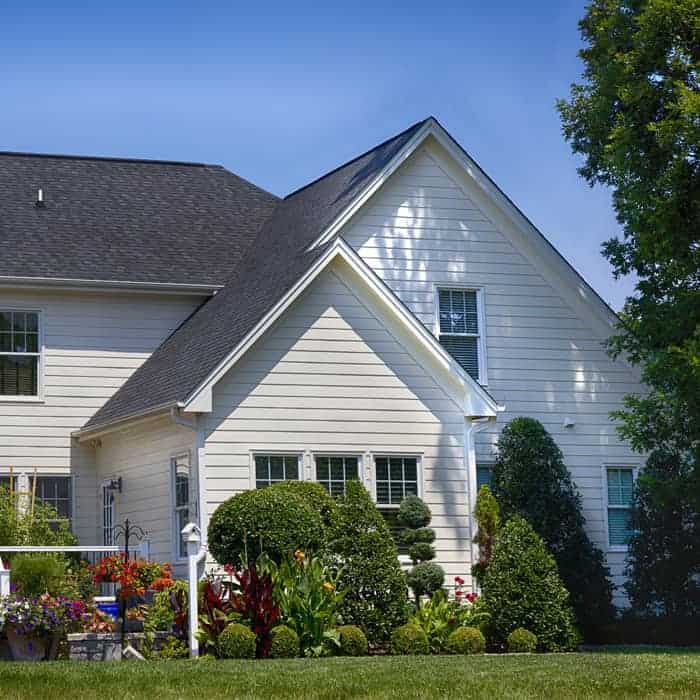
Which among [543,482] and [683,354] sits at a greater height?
[683,354]

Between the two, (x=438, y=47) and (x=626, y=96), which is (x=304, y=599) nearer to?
(x=438, y=47)

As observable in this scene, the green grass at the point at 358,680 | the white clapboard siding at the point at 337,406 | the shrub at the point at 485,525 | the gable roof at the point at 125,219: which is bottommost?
→ the green grass at the point at 358,680

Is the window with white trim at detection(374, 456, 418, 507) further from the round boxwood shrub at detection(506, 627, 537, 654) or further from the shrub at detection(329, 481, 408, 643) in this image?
the round boxwood shrub at detection(506, 627, 537, 654)

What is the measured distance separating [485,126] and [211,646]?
1069cm

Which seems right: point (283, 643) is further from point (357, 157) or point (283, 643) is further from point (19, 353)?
Answer: point (357, 157)

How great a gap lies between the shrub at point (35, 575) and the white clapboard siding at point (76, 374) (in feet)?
15.3

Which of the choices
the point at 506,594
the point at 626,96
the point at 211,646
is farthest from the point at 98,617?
the point at 626,96

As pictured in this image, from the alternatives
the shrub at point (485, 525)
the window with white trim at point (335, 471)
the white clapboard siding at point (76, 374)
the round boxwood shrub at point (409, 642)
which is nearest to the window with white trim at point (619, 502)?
the shrub at point (485, 525)

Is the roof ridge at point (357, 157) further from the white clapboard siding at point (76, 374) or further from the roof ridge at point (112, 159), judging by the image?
the white clapboard siding at point (76, 374)

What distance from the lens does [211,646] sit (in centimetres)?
1716

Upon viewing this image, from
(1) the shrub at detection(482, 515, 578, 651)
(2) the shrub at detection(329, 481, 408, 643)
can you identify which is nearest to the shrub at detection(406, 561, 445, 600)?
(1) the shrub at detection(482, 515, 578, 651)

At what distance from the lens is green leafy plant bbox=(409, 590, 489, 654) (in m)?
19.1

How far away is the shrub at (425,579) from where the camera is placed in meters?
20.7

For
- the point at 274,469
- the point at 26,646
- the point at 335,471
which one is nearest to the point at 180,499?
the point at 274,469
